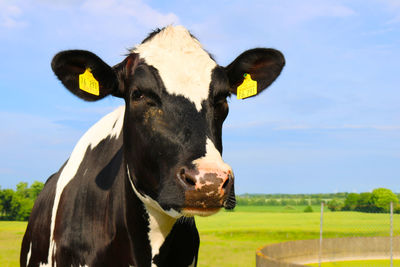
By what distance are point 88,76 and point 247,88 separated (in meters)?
1.61

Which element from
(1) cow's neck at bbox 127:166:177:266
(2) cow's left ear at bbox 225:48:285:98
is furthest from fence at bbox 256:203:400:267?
(1) cow's neck at bbox 127:166:177:266

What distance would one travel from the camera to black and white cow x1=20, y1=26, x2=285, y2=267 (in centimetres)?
309

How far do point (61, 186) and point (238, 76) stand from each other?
7.86ft

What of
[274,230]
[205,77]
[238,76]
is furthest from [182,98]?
[274,230]

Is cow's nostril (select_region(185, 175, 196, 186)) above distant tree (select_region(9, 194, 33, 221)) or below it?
above

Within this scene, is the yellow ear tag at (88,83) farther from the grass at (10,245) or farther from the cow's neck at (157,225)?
the grass at (10,245)

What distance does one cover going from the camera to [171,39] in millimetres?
3955

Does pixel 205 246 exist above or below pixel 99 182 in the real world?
below

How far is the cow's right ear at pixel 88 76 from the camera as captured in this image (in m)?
3.86

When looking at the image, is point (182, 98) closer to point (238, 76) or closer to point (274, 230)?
point (238, 76)

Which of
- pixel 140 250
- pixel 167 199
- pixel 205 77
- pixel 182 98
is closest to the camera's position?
pixel 167 199

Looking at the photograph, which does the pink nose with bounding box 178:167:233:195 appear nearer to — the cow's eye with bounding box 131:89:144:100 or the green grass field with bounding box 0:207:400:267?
the cow's eye with bounding box 131:89:144:100

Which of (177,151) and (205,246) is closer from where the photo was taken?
(177,151)

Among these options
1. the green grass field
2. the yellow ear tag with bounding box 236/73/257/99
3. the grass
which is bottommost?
the grass
